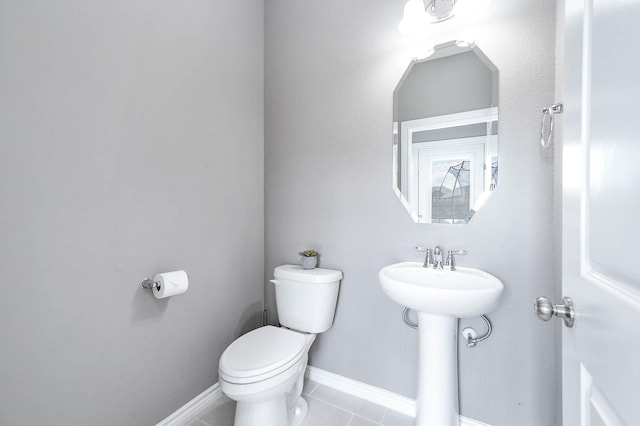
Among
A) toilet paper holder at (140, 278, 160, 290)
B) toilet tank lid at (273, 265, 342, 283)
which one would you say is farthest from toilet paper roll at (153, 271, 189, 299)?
toilet tank lid at (273, 265, 342, 283)

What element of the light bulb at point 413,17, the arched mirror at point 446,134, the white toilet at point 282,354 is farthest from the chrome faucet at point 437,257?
the light bulb at point 413,17

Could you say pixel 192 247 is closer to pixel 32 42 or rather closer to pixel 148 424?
pixel 148 424

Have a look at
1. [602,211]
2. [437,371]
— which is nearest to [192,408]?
[437,371]

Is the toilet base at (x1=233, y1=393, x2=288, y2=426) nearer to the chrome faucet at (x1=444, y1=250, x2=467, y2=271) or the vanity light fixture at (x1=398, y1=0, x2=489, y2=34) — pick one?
the chrome faucet at (x1=444, y1=250, x2=467, y2=271)

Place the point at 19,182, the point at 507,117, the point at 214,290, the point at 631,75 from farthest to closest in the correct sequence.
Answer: the point at 214,290 → the point at 507,117 → the point at 19,182 → the point at 631,75

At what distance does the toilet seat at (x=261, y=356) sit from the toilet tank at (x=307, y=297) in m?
0.16

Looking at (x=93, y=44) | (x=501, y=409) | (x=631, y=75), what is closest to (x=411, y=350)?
(x=501, y=409)

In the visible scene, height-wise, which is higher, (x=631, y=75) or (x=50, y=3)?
(x=50, y=3)

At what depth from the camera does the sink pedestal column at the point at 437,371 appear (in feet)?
3.79

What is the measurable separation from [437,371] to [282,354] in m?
0.69

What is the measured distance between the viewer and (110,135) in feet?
3.66

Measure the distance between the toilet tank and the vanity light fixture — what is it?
1374 millimetres

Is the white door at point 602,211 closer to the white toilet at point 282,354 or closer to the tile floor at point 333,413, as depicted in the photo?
the white toilet at point 282,354

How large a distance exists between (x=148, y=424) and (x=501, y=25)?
2440 mm
